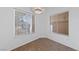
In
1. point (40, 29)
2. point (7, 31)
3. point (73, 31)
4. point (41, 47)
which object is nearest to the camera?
point (7, 31)

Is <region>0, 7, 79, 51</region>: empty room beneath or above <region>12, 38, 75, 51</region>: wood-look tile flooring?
above

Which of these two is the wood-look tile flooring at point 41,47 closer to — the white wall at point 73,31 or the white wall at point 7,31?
the white wall at point 7,31

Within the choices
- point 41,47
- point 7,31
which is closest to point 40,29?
point 41,47

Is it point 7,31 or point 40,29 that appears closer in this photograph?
point 7,31

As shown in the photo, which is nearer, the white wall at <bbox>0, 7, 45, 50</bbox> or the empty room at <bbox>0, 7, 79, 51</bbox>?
the white wall at <bbox>0, 7, 45, 50</bbox>

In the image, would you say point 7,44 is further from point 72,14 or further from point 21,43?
point 72,14

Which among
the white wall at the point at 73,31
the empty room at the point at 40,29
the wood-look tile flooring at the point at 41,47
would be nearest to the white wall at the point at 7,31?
the empty room at the point at 40,29

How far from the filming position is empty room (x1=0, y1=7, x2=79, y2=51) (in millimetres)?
2377

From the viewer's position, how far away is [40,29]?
11.9 feet

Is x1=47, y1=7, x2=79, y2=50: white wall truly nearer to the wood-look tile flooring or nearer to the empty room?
the empty room

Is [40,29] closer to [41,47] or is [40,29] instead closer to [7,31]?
[41,47]

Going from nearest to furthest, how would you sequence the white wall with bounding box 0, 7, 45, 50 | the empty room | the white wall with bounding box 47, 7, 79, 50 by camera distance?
1. the white wall with bounding box 0, 7, 45, 50
2. the empty room
3. the white wall with bounding box 47, 7, 79, 50

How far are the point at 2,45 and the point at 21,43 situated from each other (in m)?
0.82

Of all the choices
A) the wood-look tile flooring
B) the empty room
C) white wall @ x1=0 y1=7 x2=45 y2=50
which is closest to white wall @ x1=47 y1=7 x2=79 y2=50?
the empty room
